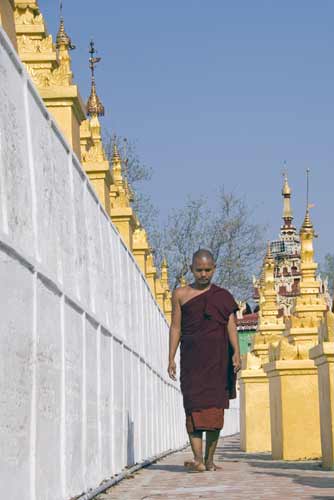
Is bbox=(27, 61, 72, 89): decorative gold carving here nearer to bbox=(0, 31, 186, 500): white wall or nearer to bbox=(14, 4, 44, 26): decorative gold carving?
bbox=(0, 31, 186, 500): white wall

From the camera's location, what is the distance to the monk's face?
38.8 ft

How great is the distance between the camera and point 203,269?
38.9ft

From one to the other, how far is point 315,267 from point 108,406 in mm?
10682

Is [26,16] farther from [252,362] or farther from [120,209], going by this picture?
[252,362]

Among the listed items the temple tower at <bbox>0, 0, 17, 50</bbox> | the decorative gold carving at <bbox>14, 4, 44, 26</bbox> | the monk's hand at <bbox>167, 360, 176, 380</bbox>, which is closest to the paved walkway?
the monk's hand at <bbox>167, 360, 176, 380</bbox>

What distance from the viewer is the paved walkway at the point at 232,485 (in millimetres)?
8750

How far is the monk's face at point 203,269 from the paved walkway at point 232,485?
1647 mm

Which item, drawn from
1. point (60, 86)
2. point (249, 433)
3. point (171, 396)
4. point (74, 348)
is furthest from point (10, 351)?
point (171, 396)

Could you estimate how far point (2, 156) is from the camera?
6117mm

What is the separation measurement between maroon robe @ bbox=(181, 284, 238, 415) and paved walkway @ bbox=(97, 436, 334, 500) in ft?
2.13

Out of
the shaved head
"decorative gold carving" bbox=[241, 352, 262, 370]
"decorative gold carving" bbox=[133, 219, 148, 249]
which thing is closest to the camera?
the shaved head

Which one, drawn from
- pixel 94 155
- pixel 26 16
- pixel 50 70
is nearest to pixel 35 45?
pixel 50 70

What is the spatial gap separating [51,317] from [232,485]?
2.96m

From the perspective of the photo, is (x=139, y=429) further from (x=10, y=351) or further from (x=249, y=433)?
(x=10, y=351)
